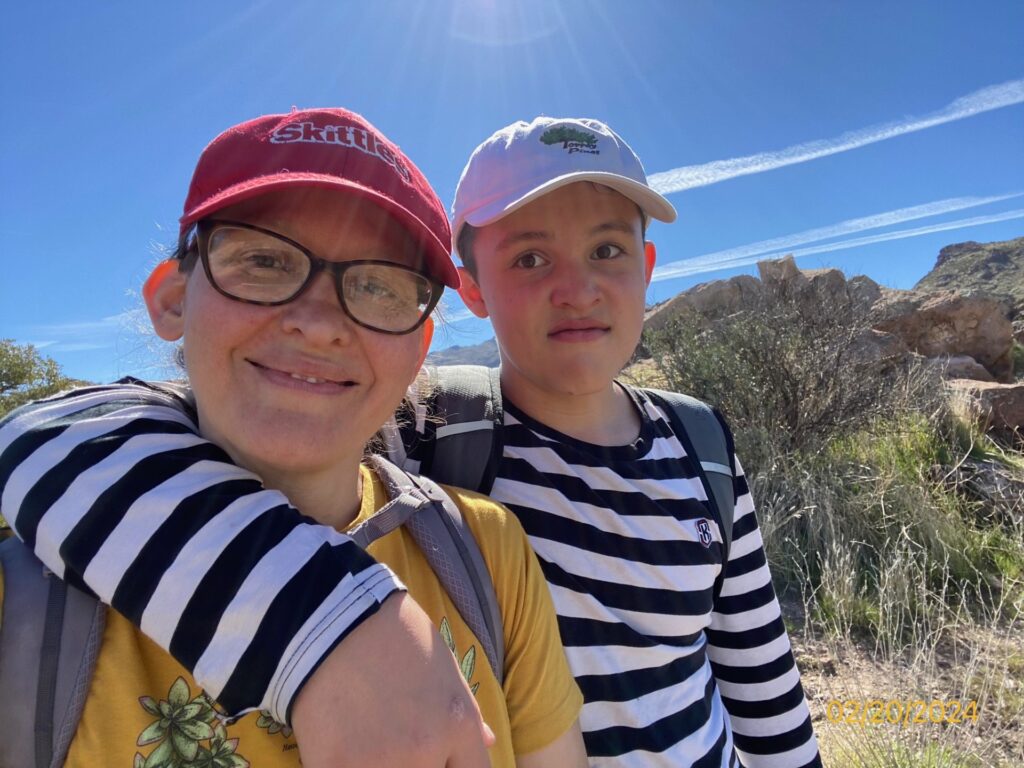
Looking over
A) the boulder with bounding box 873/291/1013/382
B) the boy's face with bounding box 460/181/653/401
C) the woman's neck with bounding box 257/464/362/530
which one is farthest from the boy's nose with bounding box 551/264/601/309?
the boulder with bounding box 873/291/1013/382

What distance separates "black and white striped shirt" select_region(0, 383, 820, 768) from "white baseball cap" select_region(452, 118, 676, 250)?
23.5 inches

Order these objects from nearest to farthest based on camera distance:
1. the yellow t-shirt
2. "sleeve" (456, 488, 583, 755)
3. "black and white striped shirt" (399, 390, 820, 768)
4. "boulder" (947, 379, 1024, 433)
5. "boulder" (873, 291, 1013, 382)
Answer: the yellow t-shirt < "sleeve" (456, 488, 583, 755) < "black and white striped shirt" (399, 390, 820, 768) < "boulder" (947, 379, 1024, 433) < "boulder" (873, 291, 1013, 382)

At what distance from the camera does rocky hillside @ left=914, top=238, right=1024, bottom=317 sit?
36406mm

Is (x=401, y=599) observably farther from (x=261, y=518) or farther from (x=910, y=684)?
(x=910, y=684)

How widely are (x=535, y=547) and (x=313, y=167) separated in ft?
3.27

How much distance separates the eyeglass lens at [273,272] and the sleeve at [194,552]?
10.5 inches

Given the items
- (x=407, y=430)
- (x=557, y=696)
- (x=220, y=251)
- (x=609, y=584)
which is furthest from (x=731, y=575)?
(x=220, y=251)

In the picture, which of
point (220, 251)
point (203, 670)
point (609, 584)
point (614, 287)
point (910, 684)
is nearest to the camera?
point (203, 670)

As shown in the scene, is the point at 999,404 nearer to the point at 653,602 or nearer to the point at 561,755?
the point at 653,602

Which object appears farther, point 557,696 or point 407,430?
point 407,430

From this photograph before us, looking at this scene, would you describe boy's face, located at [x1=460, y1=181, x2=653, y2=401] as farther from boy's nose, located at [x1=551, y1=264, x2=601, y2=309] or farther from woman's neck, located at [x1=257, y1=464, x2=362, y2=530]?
woman's neck, located at [x1=257, y1=464, x2=362, y2=530]

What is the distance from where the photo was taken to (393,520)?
1102mm

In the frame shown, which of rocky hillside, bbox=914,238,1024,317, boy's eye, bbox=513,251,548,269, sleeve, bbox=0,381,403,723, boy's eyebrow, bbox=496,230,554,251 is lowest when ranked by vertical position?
sleeve, bbox=0,381,403,723

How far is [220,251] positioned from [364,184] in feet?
0.85
